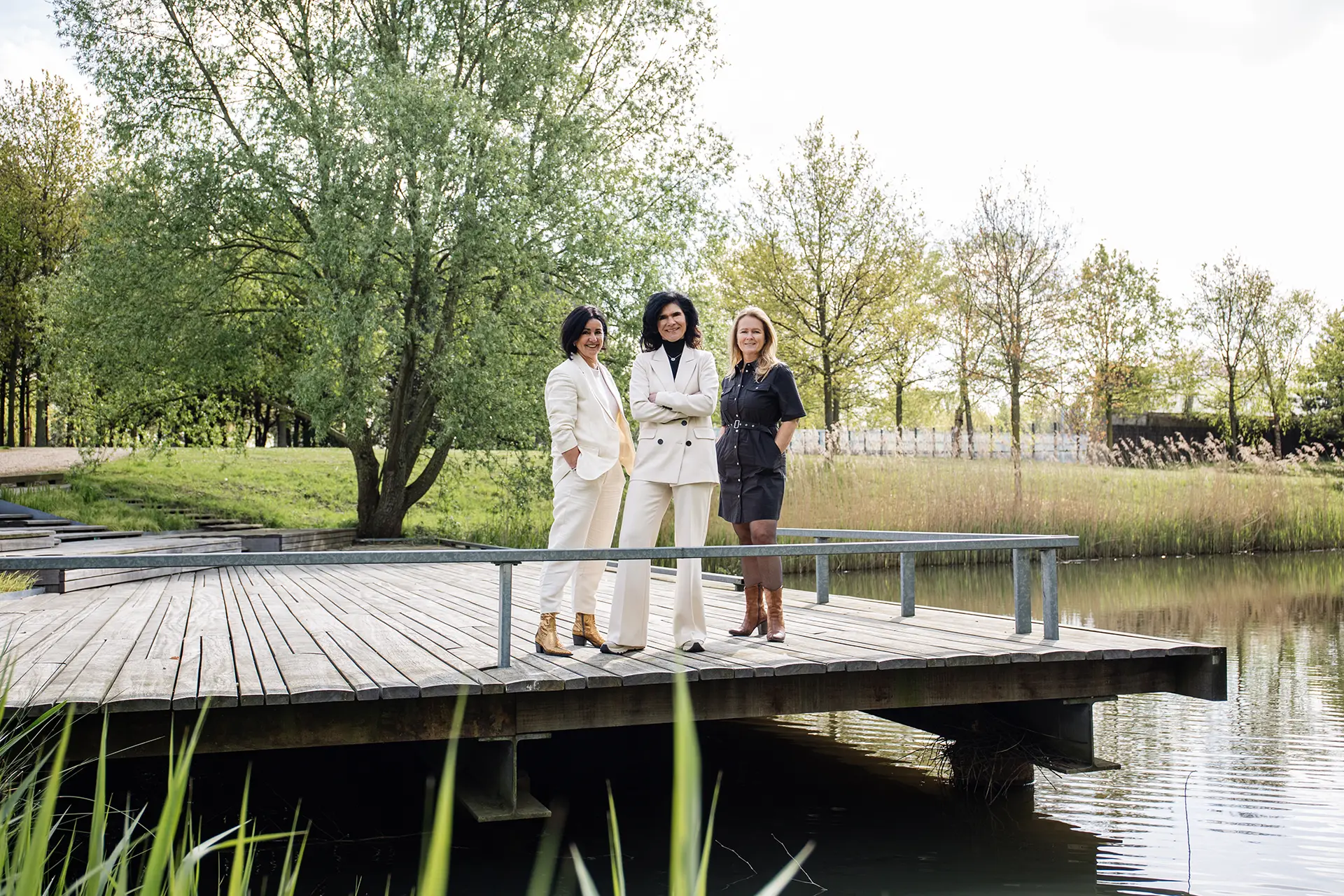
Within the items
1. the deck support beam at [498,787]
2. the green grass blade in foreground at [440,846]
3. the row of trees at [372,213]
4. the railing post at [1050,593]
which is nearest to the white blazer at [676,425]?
the deck support beam at [498,787]

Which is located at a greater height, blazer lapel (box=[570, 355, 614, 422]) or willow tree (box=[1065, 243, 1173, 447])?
willow tree (box=[1065, 243, 1173, 447])

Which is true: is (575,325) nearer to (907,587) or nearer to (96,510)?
(907,587)

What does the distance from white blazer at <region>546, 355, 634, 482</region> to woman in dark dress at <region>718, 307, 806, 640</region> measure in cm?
69

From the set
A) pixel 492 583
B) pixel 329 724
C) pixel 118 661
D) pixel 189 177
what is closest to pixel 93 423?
pixel 189 177

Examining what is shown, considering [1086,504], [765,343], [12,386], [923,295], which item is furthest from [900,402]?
[765,343]

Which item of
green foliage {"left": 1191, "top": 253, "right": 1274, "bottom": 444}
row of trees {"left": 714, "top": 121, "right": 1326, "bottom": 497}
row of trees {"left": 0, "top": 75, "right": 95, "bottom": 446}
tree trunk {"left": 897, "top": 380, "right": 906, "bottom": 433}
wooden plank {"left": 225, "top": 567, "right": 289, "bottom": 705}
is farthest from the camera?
green foliage {"left": 1191, "top": 253, "right": 1274, "bottom": 444}

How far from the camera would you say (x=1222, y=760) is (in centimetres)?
642

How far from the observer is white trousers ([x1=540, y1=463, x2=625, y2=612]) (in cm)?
554

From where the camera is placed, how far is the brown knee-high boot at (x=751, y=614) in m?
6.31

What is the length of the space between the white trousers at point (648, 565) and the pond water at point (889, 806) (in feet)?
2.93


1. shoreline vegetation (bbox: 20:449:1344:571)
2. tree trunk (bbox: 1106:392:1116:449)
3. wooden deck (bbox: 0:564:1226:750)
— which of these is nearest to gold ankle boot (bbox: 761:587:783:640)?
wooden deck (bbox: 0:564:1226:750)

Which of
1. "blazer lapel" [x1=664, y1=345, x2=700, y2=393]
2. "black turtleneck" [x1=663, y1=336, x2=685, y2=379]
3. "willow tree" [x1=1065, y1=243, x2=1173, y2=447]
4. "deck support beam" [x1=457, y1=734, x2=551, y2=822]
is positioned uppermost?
"willow tree" [x1=1065, y1=243, x2=1173, y2=447]

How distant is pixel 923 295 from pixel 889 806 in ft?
88.3

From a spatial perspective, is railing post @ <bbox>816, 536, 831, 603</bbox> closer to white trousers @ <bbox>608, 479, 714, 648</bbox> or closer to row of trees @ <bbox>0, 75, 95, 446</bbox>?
white trousers @ <bbox>608, 479, 714, 648</bbox>
